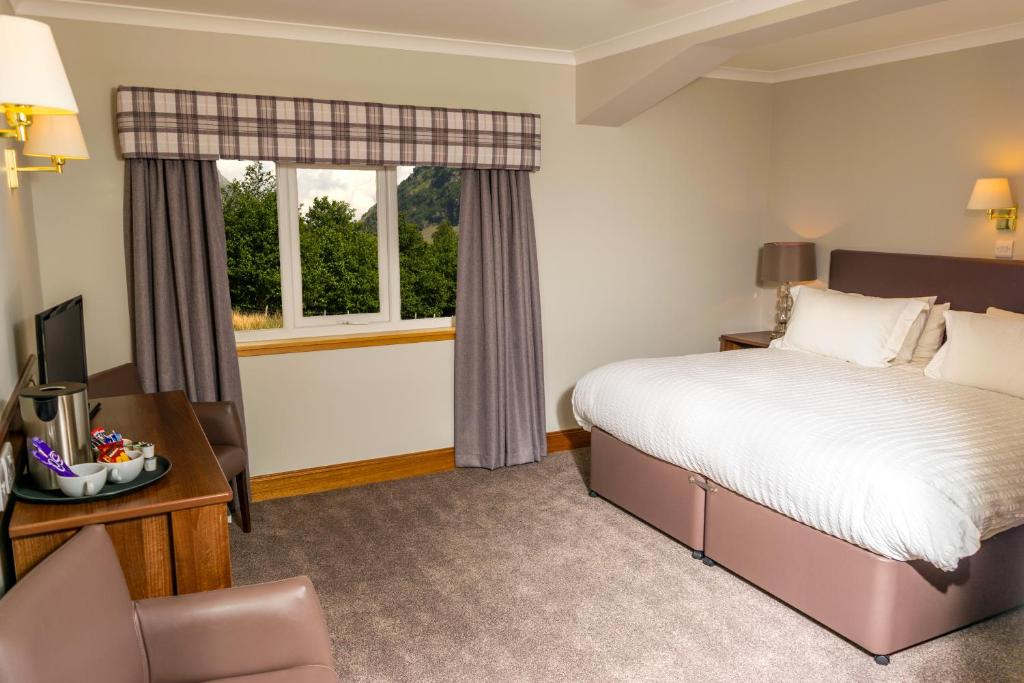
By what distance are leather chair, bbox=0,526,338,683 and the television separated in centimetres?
75

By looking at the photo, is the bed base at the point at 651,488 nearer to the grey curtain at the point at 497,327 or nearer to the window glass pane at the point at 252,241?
the grey curtain at the point at 497,327

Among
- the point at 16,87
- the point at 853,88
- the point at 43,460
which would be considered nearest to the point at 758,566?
the point at 43,460

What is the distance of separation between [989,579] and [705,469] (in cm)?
105

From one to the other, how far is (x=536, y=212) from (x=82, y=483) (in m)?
3.17

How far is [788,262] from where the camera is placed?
498 centimetres

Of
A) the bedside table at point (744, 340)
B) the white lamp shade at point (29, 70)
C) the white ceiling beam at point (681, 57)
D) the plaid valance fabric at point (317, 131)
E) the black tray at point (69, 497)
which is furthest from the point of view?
the bedside table at point (744, 340)

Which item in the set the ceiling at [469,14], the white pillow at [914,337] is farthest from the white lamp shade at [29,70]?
the white pillow at [914,337]

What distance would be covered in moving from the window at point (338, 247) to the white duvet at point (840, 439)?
115cm

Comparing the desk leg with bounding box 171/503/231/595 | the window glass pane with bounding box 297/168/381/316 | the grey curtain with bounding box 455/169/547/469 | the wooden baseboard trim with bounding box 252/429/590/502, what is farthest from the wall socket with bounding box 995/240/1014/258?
the desk leg with bounding box 171/503/231/595

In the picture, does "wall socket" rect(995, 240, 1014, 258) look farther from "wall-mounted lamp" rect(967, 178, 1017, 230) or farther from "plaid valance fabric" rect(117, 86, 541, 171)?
"plaid valance fabric" rect(117, 86, 541, 171)

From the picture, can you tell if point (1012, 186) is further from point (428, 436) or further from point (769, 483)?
point (428, 436)

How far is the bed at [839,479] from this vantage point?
255cm

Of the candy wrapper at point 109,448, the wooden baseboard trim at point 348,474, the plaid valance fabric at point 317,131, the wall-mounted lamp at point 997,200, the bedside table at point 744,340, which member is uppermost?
the plaid valance fabric at point 317,131

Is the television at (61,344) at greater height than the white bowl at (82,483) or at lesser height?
greater
